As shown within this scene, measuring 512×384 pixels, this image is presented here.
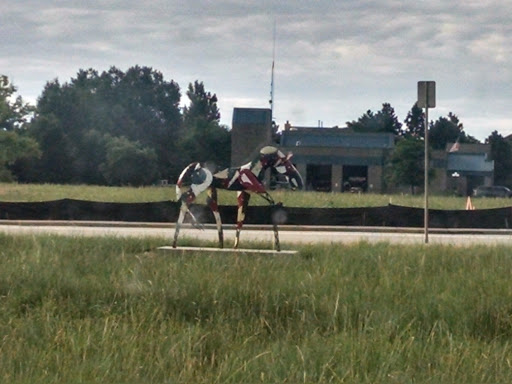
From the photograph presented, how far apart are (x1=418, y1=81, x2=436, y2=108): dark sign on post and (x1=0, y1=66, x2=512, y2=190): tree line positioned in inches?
1830

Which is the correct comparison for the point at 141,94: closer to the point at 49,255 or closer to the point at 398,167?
the point at 398,167

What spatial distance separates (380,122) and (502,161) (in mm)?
26534

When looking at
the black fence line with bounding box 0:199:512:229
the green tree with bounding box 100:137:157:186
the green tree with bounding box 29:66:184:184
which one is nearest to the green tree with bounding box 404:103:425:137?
the green tree with bounding box 29:66:184:184

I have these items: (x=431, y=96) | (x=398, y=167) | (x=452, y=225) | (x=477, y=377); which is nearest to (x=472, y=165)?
(x=398, y=167)

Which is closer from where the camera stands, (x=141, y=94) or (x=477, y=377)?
(x=477, y=377)

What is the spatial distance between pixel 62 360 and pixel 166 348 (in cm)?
92

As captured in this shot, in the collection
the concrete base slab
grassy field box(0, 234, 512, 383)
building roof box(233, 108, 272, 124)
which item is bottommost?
grassy field box(0, 234, 512, 383)

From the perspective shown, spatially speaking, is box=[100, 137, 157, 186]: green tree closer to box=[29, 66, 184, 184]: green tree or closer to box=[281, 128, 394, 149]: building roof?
box=[29, 66, 184, 184]: green tree

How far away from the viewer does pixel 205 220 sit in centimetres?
2634

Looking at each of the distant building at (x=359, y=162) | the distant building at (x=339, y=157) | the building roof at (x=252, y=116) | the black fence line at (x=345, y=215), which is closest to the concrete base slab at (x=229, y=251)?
the black fence line at (x=345, y=215)

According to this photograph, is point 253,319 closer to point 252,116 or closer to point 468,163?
point 252,116

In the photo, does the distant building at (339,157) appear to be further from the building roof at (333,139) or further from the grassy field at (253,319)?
the grassy field at (253,319)

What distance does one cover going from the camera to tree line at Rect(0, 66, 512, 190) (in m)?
67.4

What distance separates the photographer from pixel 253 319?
30.2 feet
